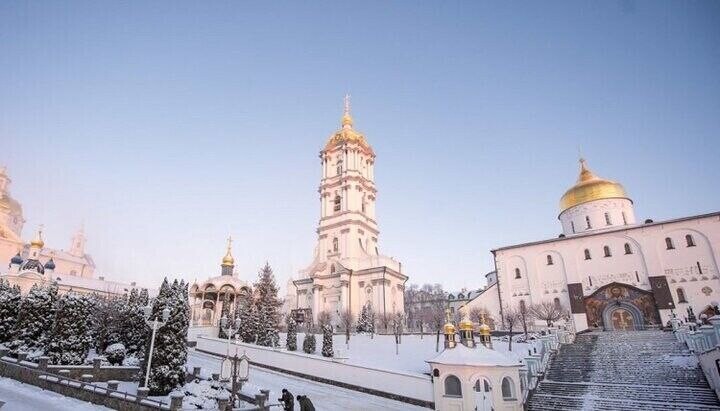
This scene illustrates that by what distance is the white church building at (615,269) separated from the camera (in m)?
35.3

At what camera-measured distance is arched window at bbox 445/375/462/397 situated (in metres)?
18.7

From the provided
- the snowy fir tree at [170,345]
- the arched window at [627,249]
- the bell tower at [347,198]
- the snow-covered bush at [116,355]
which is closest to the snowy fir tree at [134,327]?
the snow-covered bush at [116,355]

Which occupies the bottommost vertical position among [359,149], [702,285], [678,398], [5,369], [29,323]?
[678,398]

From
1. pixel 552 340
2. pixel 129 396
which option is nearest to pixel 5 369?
pixel 129 396

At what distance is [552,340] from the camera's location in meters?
26.1

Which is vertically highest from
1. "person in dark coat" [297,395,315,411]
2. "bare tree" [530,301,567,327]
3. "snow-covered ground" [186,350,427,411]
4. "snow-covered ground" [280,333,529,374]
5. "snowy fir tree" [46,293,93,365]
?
"bare tree" [530,301,567,327]

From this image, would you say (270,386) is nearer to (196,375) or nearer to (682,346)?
(196,375)

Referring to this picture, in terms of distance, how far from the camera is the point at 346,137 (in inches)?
2478

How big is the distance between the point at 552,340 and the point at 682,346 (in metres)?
6.80

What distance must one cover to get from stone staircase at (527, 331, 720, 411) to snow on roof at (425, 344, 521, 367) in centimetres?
294

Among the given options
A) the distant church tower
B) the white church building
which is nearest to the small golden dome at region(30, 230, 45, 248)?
the distant church tower

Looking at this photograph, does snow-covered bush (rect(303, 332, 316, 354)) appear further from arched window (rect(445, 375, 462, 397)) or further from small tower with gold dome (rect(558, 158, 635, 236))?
small tower with gold dome (rect(558, 158, 635, 236))

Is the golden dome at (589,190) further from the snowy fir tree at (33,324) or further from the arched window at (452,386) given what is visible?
the snowy fir tree at (33,324)

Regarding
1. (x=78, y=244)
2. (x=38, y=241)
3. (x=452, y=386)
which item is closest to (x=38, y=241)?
(x=38, y=241)
